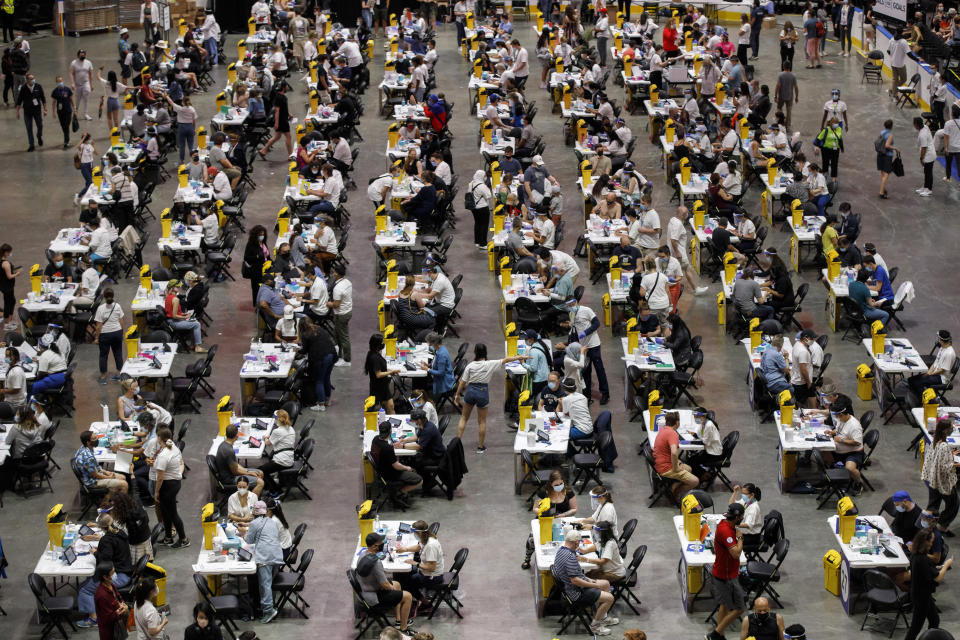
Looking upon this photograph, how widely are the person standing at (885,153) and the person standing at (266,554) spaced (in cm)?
1566

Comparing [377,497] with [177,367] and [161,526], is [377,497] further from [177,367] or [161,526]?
[177,367]

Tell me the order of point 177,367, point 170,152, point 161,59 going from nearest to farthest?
point 177,367 < point 170,152 < point 161,59

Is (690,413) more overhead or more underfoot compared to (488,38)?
more underfoot

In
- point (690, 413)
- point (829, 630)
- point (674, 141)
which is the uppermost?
point (674, 141)

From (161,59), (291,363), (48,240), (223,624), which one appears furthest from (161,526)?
(161,59)

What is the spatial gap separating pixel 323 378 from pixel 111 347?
3247 millimetres

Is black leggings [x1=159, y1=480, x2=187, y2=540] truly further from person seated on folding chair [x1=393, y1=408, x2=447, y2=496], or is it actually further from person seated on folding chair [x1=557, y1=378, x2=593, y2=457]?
person seated on folding chair [x1=557, y1=378, x2=593, y2=457]

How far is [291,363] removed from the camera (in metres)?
21.0

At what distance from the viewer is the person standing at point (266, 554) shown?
16594 millimetres

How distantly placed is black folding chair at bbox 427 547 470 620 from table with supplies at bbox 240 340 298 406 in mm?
4904

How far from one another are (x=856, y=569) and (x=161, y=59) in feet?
75.0

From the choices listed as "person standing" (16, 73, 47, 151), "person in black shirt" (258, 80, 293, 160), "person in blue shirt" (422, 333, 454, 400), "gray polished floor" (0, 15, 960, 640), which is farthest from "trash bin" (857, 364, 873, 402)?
"person standing" (16, 73, 47, 151)

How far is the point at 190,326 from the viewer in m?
22.5

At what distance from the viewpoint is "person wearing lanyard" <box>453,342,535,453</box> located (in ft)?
65.3
